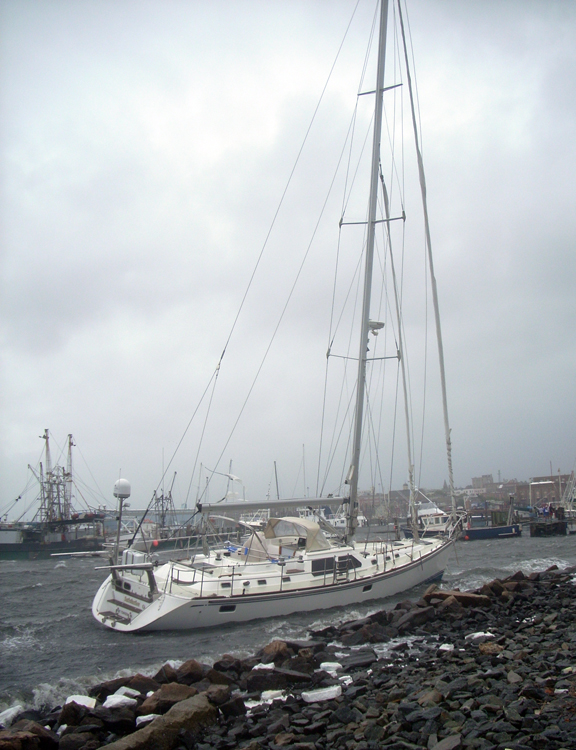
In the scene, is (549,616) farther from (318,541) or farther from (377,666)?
(318,541)

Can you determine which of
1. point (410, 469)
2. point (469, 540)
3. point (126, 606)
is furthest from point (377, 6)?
point (469, 540)

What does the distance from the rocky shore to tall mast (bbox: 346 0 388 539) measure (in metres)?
7.64

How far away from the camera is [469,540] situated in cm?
5853

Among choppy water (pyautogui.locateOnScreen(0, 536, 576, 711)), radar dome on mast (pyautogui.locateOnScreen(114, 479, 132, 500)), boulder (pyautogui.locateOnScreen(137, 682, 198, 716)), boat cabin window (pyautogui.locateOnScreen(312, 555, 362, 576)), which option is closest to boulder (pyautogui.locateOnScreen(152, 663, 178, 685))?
boulder (pyautogui.locateOnScreen(137, 682, 198, 716))

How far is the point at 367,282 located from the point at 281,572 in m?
11.6

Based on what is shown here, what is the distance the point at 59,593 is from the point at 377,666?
21.2m

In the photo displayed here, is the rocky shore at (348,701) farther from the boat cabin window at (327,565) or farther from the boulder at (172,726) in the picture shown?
the boat cabin window at (327,565)

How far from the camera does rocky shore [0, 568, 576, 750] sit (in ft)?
23.3

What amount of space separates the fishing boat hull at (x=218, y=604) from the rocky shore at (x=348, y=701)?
372cm

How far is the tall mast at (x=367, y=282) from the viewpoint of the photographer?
2070cm

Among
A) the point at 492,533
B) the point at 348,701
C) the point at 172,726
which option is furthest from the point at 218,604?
the point at 492,533

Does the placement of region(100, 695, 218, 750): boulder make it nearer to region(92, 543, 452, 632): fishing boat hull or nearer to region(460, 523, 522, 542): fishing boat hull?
region(92, 543, 452, 632): fishing boat hull

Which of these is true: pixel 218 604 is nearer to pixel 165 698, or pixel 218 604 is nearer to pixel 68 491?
pixel 165 698

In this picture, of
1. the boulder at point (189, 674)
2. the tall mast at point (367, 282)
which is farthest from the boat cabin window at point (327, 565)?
the boulder at point (189, 674)
